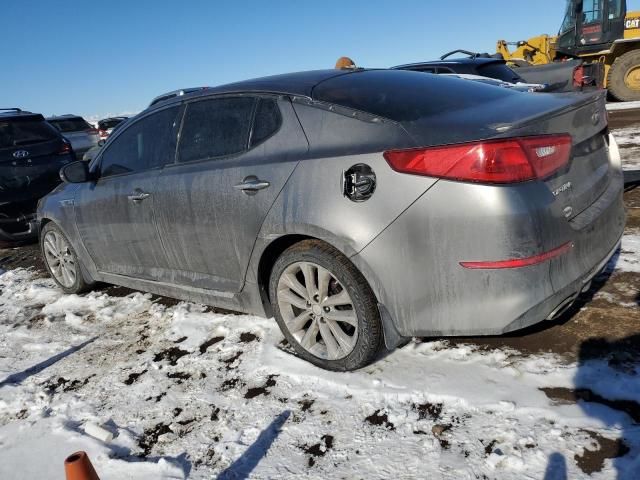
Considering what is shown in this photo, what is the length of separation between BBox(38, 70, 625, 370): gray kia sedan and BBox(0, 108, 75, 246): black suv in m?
3.80

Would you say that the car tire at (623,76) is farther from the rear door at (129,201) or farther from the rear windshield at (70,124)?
the rear door at (129,201)

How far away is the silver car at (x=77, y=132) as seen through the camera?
38.6ft

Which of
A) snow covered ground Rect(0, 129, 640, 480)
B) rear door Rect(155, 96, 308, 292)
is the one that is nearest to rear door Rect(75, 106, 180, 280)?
rear door Rect(155, 96, 308, 292)

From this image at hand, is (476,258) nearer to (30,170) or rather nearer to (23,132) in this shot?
(30,170)

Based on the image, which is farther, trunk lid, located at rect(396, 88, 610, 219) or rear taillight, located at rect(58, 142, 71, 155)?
rear taillight, located at rect(58, 142, 71, 155)

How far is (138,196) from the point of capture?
3.54 meters

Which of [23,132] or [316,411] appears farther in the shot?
[23,132]

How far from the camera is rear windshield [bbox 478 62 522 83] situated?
8495 millimetres

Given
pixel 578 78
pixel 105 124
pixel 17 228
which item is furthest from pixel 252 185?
pixel 105 124

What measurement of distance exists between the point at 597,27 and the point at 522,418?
1511 centimetres

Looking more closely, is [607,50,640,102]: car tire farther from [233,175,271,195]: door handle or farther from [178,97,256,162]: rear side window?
[233,175,271,195]: door handle

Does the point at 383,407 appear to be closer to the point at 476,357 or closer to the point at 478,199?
the point at 476,357

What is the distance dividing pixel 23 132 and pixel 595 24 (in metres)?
14.3

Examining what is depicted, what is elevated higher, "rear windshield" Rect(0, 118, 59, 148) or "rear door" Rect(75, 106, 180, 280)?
"rear windshield" Rect(0, 118, 59, 148)
